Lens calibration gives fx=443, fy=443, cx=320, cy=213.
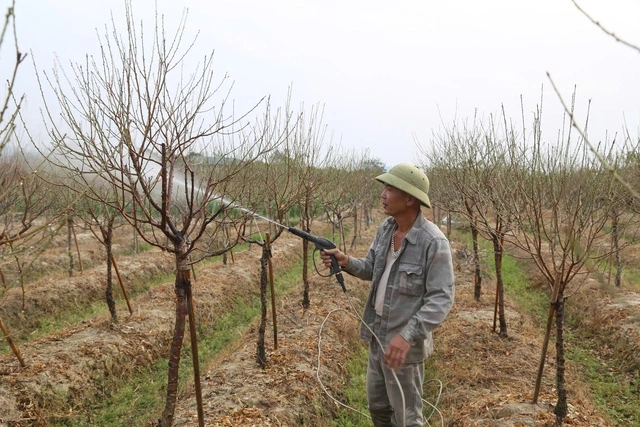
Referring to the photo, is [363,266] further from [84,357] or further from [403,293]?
[84,357]

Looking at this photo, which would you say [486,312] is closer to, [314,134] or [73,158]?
[314,134]

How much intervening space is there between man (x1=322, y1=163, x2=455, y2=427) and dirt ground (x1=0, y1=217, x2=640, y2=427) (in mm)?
711

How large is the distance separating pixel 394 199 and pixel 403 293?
2.20 ft

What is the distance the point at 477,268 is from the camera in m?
8.77

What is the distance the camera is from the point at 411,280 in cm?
312

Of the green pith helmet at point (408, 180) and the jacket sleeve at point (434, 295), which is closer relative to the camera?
the jacket sleeve at point (434, 295)

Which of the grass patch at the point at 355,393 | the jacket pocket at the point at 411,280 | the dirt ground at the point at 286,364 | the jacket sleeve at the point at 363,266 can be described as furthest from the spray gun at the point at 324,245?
the grass patch at the point at 355,393

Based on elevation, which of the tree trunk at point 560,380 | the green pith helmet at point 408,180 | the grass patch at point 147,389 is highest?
the green pith helmet at point 408,180

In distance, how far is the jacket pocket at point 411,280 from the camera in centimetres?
308

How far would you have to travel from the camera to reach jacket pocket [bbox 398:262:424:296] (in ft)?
10.1

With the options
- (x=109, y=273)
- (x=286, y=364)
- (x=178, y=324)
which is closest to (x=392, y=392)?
(x=178, y=324)

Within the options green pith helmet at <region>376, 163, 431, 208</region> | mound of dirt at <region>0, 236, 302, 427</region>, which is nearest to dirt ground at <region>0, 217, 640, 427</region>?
mound of dirt at <region>0, 236, 302, 427</region>

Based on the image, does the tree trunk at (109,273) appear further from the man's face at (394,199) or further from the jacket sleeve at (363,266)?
the man's face at (394,199)

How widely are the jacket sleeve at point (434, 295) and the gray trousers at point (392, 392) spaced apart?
47 centimetres
